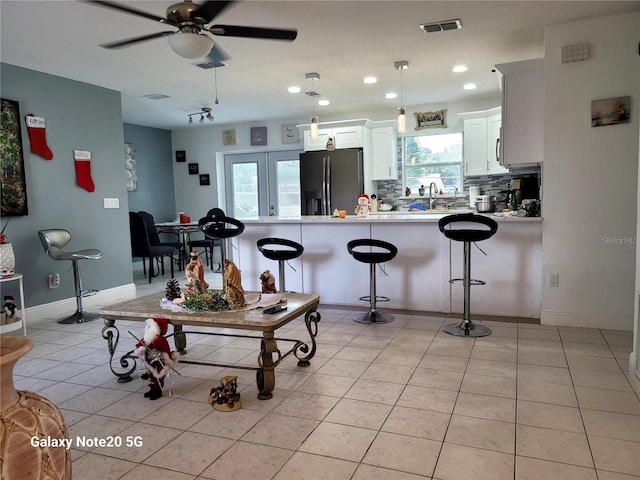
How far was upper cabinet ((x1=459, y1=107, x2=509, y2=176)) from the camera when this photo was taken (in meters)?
5.96

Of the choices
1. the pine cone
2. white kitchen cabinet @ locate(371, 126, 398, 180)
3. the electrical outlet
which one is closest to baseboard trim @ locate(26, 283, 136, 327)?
the electrical outlet

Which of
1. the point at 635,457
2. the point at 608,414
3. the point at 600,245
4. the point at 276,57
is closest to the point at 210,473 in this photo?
the point at 635,457

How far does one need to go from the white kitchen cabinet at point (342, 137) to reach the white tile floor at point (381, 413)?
152 inches

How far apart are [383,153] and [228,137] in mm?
2878

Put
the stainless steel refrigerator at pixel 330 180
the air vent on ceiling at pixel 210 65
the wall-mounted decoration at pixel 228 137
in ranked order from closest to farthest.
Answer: the air vent on ceiling at pixel 210 65
the stainless steel refrigerator at pixel 330 180
the wall-mounted decoration at pixel 228 137

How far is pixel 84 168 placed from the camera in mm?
4848

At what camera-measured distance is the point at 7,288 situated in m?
4.08

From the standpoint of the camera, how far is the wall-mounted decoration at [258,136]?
767 centimetres

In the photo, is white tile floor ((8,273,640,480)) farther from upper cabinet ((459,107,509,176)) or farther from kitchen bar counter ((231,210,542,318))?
upper cabinet ((459,107,509,176))

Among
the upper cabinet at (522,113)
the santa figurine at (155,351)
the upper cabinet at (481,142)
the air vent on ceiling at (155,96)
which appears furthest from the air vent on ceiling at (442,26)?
the air vent on ceiling at (155,96)

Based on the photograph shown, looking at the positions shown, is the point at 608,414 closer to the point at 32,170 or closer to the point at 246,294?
the point at 246,294

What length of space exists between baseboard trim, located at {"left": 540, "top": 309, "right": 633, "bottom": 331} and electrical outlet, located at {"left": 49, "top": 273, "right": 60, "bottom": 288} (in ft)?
15.1

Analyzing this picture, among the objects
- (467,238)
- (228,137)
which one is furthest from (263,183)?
(467,238)

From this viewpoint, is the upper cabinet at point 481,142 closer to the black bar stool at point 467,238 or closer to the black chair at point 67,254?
the black bar stool at point 467,238
